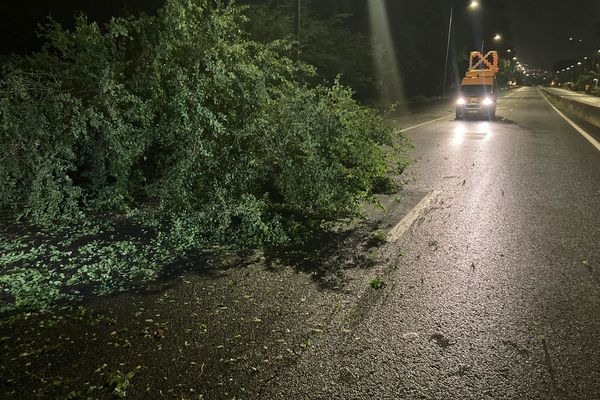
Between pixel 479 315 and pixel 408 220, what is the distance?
2.61 metres

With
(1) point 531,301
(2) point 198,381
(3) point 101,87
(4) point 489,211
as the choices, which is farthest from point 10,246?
(4) point 489,211

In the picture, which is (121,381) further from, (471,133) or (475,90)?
(475,90)

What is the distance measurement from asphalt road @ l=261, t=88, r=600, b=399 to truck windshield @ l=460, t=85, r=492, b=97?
17133mm

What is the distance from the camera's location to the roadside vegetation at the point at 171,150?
532cm

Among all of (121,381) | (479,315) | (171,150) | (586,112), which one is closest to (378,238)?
(479,315)

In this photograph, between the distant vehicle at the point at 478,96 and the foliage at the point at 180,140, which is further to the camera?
the distant vehicle at the point at 478,96

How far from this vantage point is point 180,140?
572 cm

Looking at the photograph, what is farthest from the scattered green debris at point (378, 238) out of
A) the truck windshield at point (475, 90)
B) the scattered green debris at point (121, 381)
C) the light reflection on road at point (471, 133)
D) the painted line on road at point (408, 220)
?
the truck windshield at point (475, 90)

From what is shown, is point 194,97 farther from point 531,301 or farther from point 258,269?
point 531,301

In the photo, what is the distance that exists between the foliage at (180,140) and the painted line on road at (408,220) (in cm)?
69

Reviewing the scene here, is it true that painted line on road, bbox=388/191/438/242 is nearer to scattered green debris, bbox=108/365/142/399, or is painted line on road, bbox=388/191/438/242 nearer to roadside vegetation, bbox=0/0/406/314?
roadside vegetation, bbox=0/0/406/314

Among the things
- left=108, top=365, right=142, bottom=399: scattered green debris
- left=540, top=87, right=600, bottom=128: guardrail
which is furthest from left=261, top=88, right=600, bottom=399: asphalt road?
left=540, top=87, right=600, bottom=128: guardrail

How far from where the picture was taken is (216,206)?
5.38 metres

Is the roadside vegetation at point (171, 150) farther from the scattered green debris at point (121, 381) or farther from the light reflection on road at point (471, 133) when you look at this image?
the light reflection on road at point (471, 133)
